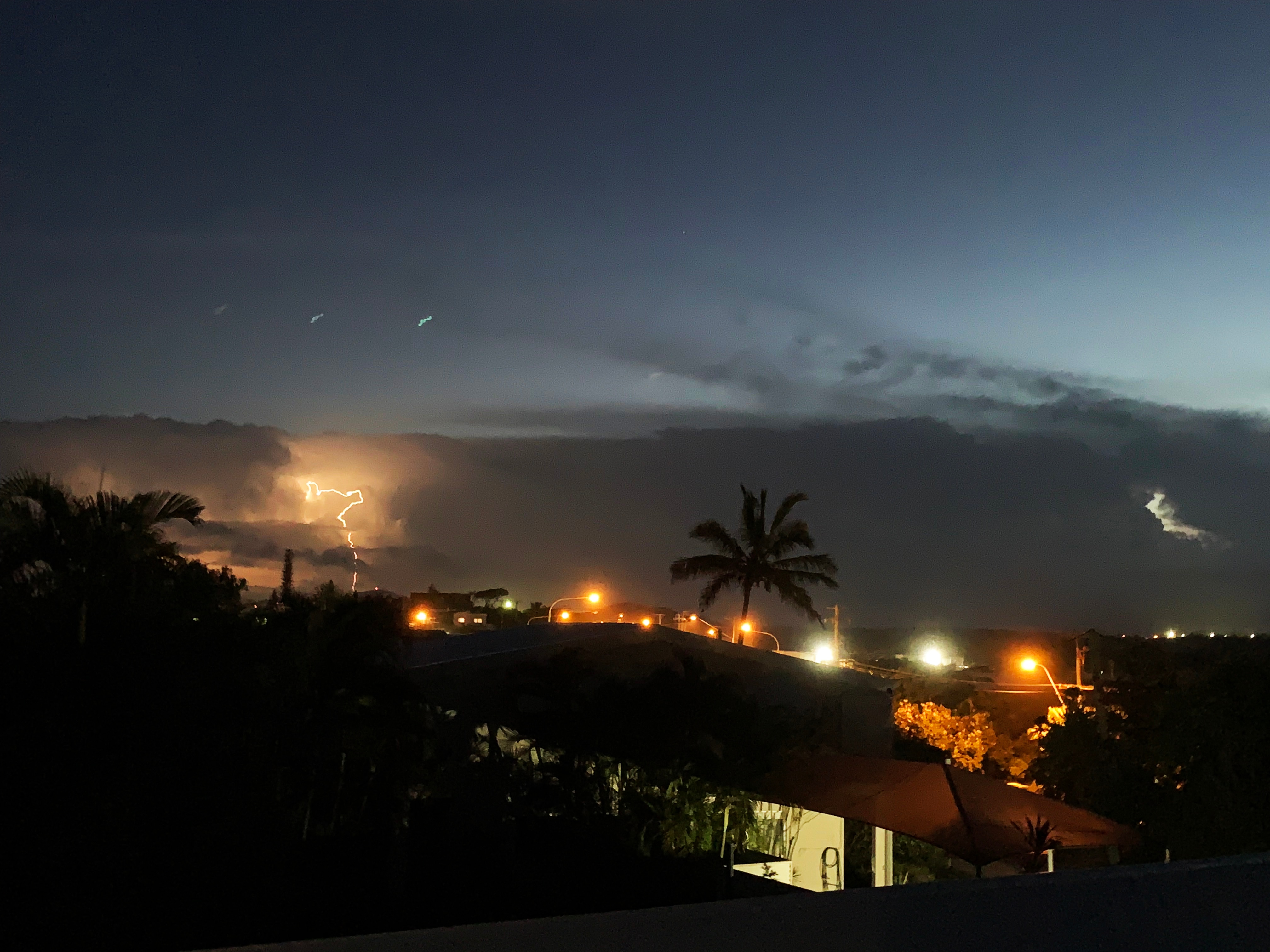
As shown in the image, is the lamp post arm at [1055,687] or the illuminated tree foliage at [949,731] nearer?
the lamp post arm at [1055,687]

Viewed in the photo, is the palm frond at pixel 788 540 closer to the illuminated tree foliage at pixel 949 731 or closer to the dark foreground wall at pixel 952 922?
the illuminated tree foliage at pixel 949 731

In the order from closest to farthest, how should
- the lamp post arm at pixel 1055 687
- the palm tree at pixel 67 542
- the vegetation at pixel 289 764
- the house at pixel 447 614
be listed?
the vegetation at pixel 289 764
the palm tree at pixel 67 542
the lamp post arm at pixel 1055 687
the house at pixel 447 614

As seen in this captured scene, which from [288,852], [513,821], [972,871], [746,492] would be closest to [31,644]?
[288,852]

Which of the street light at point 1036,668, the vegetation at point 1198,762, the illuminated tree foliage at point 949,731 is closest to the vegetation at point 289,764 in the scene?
the vegetation at point 1198,762

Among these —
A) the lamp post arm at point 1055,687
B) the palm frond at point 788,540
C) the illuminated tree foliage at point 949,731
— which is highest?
the palm frond at point 788,540

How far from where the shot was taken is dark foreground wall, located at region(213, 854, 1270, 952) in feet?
12.4

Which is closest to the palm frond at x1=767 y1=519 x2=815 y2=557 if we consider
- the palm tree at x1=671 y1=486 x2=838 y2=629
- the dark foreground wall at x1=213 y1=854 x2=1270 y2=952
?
the palm tree at x1=671 y1=486 x2=838 y2=629

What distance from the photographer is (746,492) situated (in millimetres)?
40625

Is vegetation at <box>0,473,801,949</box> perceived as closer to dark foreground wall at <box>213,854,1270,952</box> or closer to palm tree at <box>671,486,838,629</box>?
dark foreground wall at <box>213,854,1270,952</box>

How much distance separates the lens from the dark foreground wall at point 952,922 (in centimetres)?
378

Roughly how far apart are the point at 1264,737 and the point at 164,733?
10476 millimetres

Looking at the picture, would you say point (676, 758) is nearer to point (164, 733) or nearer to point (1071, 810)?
point (1071, 810)

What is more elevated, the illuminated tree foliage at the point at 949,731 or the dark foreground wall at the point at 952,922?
the dark foreground wall at the point at 952,922

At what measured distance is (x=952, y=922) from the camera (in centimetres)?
420
